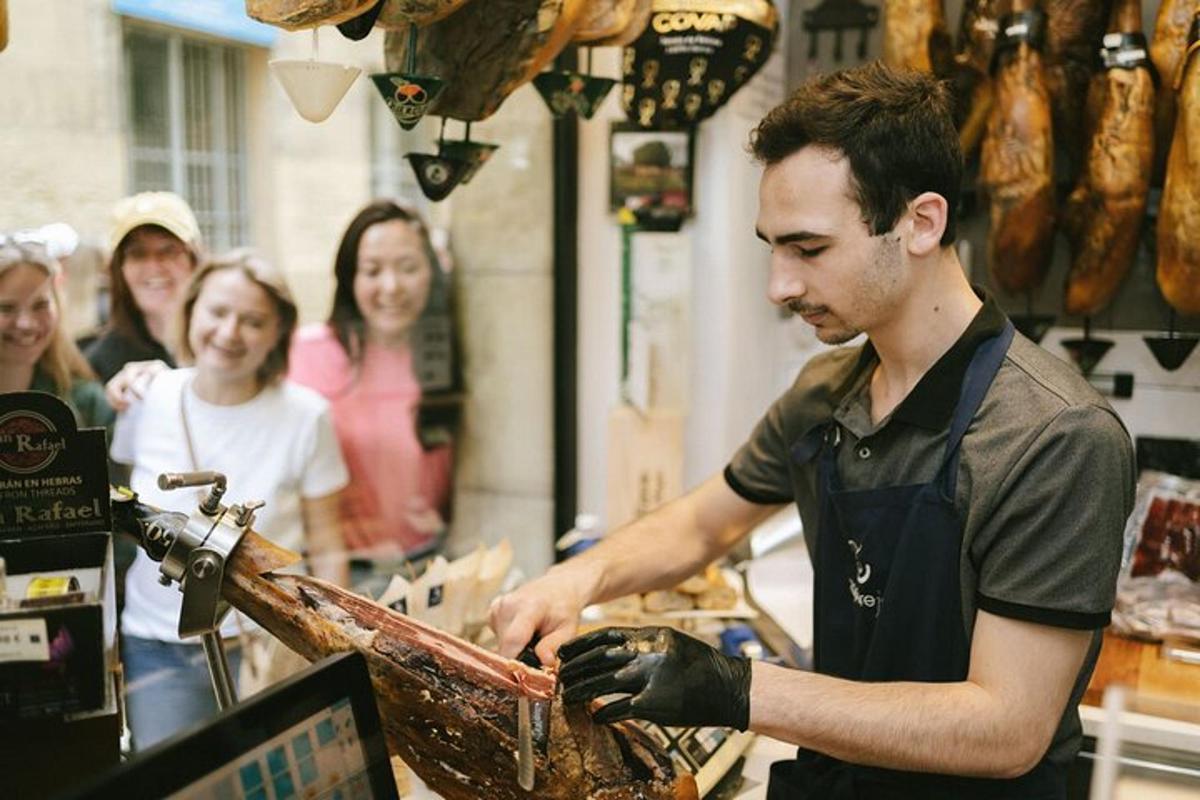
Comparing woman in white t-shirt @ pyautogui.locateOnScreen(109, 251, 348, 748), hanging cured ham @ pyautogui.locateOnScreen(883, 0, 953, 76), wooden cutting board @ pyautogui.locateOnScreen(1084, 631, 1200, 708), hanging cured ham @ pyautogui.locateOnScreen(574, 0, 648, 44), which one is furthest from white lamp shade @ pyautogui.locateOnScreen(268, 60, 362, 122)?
wooden cutting board @ pyautogui.locateOnScreen(1084, 631, 1200, 708)

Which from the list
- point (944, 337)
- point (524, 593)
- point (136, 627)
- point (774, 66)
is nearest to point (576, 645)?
point (524, 593)

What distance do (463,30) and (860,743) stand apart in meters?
1.27

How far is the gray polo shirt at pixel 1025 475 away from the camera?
1.57 meters

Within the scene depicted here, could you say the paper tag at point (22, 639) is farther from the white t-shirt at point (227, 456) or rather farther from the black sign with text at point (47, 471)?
the white t-shirt at point (227, 456)

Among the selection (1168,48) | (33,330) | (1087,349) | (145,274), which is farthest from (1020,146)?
(33,330)

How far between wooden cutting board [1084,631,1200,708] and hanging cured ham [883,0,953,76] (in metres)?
1.55

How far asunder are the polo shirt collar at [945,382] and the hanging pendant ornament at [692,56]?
0.93 m

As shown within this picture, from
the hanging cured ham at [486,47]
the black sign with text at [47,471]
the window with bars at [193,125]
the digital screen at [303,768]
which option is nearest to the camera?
the digital screen at [303,768]

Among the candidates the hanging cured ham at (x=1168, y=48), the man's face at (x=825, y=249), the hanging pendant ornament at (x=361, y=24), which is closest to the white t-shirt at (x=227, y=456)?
the hanging pendant ornament at (x=361, y=24)

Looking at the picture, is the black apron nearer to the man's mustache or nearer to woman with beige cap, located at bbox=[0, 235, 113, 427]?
the man's mustache

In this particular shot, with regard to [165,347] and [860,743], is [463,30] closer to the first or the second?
[165,347]

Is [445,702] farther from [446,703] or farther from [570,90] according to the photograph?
[570,90]

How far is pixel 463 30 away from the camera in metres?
1.86

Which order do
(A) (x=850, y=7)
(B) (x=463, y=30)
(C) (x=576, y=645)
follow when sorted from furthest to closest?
(A) (x=850, y=7) < (B) (x=463, y=30) < (C) (x=576, y=645)
